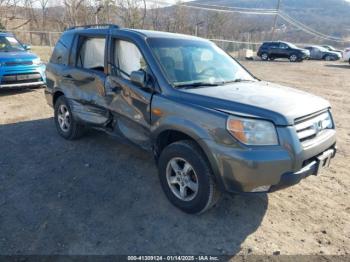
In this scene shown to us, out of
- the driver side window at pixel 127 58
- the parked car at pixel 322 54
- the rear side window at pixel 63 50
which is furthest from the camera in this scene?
the parked car at pixel 322 54

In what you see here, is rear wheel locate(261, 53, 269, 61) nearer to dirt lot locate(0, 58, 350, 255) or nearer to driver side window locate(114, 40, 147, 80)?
dirt lot locate(0, 58, 350, 255)

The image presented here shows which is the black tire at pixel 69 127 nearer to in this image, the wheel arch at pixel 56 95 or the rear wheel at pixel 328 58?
the wheel arch at pixel 56 95

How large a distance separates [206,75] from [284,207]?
1797 millimetres

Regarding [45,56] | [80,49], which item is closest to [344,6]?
[45,56]

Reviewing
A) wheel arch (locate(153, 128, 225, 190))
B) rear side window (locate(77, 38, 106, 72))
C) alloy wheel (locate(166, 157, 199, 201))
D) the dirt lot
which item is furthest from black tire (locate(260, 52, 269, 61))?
alloy wheel (locate(166, 157, 199, 201))

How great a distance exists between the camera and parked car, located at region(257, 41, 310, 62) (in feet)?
90.1

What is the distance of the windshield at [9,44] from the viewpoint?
377 inches

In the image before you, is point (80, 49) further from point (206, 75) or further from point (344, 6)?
point (344, 6)

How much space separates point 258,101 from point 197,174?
942mm

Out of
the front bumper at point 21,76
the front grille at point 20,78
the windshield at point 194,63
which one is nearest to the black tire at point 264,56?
the front bumper at point 21,76

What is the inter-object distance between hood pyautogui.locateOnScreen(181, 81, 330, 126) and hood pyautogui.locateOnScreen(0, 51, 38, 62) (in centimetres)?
727

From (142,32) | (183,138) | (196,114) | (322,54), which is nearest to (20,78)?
(142,32)

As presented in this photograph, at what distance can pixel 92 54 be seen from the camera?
472 cm

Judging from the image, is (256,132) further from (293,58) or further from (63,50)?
(293,58)
